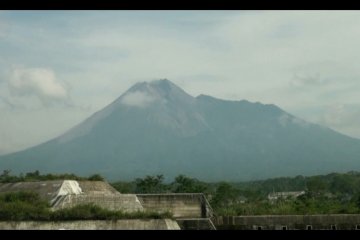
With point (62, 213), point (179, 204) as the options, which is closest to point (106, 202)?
point (62, 213)

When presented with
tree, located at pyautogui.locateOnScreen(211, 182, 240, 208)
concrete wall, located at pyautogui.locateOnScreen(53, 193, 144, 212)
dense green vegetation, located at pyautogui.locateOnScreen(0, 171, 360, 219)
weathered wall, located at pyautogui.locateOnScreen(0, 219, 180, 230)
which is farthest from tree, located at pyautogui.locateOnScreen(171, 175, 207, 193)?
weathered wall, located at pyautogui.locateOnScreen(0, 219, 180, 230)

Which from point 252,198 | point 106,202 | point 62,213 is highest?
point 252,198

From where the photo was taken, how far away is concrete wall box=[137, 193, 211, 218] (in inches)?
430

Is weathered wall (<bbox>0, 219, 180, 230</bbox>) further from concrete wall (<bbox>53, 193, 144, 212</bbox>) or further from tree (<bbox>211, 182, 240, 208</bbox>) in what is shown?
tree (<bbox>211, 182, 240, 208</bbox>)

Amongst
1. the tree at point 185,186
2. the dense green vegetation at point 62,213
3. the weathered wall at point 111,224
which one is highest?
the tree at point 185,186

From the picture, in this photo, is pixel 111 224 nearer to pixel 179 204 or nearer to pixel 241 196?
pixel 179 204

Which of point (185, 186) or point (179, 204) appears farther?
point (185, 186)

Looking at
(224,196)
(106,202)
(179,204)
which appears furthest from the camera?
(224,196)

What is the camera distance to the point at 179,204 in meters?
11.1

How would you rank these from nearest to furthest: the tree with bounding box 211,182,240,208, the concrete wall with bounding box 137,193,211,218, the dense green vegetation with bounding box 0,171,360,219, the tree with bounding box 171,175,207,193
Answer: the concrete wall with bounding box 137,193,211,218 → the dense green vegetation with bounding box 0,171,360,219 → the tree with bounding box 211,182,240,208 → the tree with bounding box 171,175,207,193

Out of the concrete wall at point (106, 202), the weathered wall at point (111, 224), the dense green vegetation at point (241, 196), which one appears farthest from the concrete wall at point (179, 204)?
the weathered wall at point (111, 224)

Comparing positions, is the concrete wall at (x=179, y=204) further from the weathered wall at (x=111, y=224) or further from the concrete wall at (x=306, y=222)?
the weathered wall at (x=111, y=224)

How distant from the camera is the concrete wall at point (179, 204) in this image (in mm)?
10930
